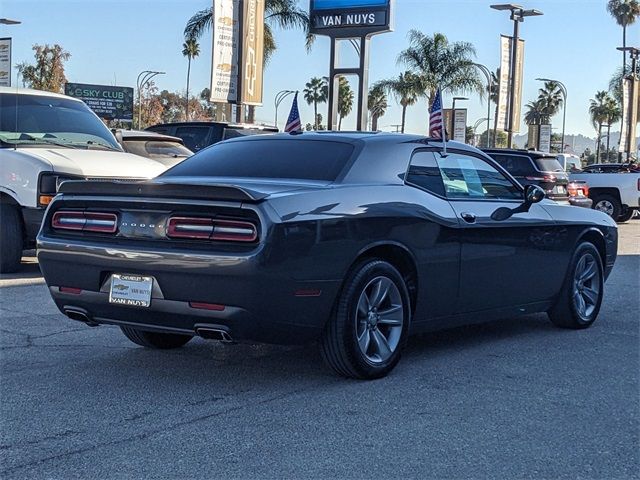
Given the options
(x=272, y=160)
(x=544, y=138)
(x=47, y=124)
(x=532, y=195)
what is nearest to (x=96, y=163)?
(x=47, y=124)

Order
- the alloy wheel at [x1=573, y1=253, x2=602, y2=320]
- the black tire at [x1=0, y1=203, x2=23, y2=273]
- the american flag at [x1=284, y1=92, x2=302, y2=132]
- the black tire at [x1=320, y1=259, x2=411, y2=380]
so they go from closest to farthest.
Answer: the black tire at [x1=320, y1=259, x2=411, y2=380] → the alloy wheel at [x1=573, y1=253, x2=602, y2=320] → the black tire at [x1=0, y1=203, x2=23, y2=273] → the american flag at [x1=284, y1=92, x2=302, y2=132]

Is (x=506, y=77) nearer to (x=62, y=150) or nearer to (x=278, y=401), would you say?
(x=62, y=150)

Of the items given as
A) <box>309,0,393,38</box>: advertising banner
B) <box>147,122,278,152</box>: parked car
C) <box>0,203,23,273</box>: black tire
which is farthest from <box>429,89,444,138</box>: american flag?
<box>309,0,393,38</box>: advertising banner

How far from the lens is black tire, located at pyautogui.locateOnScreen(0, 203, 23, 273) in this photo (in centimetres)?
961

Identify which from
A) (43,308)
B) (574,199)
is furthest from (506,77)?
(43,308)

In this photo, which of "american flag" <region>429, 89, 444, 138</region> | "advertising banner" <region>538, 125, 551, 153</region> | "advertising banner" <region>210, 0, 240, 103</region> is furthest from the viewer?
"advertising banner" <region>538, 125, 551, 153</region>

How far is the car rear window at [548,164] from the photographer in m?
18.7

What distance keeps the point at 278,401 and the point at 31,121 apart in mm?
6553

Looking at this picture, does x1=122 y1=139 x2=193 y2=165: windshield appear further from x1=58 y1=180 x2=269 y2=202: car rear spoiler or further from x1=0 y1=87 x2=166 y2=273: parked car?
x1=58 y1=180 x2=269 y2=202: car rear spoiler

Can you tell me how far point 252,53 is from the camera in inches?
969

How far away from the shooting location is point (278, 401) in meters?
5.00

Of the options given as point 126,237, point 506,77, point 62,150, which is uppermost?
point 506,77

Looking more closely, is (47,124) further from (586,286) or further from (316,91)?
(316,91)

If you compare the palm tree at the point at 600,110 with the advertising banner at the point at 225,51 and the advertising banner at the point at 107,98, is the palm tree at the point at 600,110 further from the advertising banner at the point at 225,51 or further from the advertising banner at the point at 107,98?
the advertising banner at the point at 225,51
